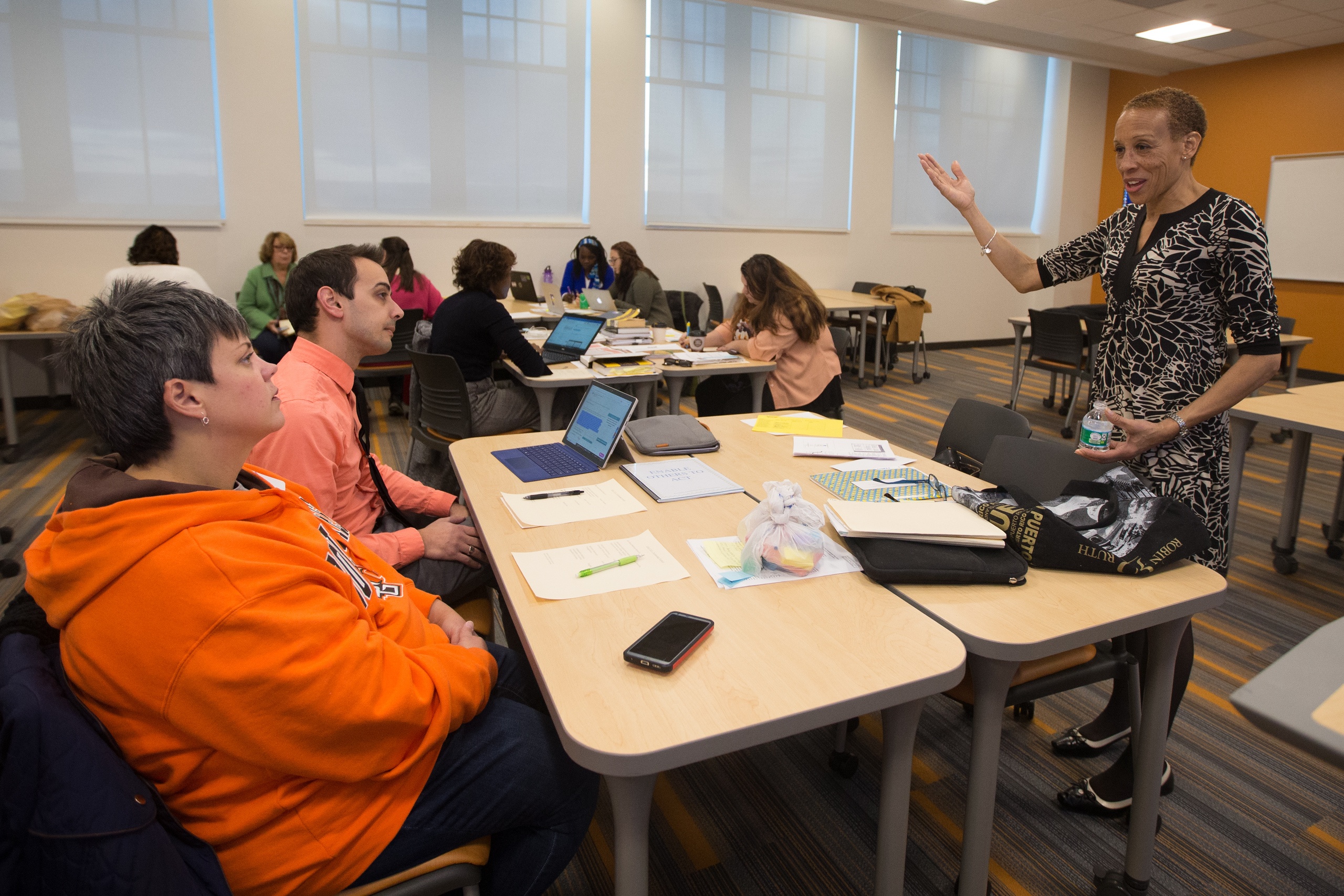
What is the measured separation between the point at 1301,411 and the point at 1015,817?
221cm

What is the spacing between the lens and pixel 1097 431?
1853mm

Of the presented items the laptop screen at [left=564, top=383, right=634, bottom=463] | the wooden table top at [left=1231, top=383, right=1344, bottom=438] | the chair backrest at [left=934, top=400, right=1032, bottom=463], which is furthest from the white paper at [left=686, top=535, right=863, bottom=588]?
the wooden table top at [left=1231, top=383, right=1344, bottom=438]

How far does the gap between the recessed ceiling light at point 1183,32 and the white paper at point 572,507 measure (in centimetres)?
844

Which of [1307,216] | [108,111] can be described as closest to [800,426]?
[108,111]

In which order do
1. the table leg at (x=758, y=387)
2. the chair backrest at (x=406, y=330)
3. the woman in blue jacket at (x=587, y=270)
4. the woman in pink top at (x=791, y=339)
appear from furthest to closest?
the woman in blue jacket at (x=587, y=270), the chair backrest at (x=406, y=330), the table leg at (x=758, y=387), the woman in pink top at (x=791, y=339)

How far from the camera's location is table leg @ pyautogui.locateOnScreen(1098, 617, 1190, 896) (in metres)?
1.49

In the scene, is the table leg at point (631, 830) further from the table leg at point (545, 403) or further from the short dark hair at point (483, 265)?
the short dark hair at point (483, 265)

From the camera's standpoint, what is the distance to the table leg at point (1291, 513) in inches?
132

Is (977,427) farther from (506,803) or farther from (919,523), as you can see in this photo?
(506,803)

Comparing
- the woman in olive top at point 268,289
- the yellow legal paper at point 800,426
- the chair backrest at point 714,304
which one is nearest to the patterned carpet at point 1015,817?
the yellow legal paper at point 800,426

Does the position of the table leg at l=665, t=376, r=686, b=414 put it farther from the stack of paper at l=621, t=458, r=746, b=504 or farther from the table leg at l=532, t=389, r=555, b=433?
the stack of paper at l=621, t=458, r=746, b=504

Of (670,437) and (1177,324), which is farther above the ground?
(1177,324)

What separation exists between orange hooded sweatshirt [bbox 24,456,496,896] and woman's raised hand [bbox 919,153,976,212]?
2007mm

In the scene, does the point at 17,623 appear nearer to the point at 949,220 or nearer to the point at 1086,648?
the point at 1086,648
